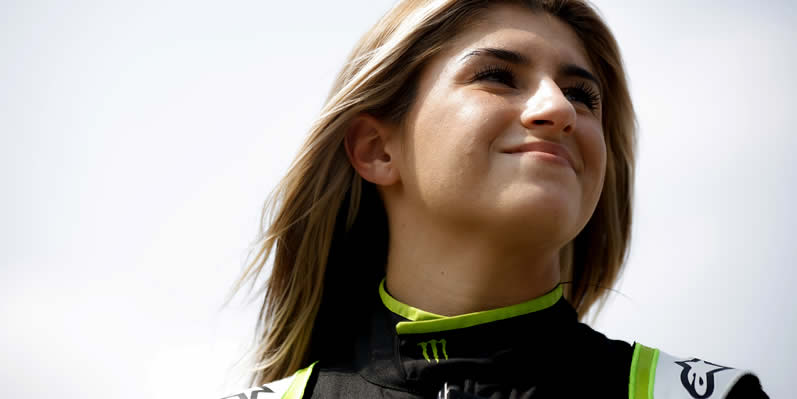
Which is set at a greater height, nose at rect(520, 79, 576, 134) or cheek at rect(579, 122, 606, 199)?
nose at rect(520, 79, 576, 134)

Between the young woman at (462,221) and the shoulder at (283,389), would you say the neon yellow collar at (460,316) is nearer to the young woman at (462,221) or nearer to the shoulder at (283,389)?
the young woman at (462,221)

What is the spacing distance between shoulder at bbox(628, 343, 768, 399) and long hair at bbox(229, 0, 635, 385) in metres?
1.08

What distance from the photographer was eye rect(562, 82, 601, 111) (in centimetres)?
368

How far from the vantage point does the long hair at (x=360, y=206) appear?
3.78m

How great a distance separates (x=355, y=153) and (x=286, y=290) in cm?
79

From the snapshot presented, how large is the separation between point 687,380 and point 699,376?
66 mm

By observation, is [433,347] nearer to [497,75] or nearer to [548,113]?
[548,113]

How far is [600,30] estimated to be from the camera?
4105mm

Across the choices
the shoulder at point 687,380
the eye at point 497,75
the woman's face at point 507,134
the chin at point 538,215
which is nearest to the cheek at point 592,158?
the woman's face at point 507,134

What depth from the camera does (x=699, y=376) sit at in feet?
10.4

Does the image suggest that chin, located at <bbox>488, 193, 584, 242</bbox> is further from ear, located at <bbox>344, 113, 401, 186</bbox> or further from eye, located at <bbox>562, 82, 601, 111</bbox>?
ear, located at <bbox>344, 113, 401, 186</bbox>

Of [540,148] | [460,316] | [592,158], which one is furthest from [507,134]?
[460,316]

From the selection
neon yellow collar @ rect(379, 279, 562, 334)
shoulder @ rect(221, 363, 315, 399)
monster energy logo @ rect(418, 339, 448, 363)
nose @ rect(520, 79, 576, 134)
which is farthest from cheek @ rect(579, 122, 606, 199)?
shoulder @ rect(221, 363, 315, 399)

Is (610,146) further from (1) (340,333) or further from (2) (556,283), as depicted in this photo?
(1) (340,333)
